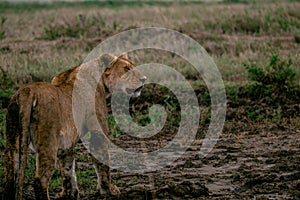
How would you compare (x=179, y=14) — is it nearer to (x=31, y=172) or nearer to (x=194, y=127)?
(x=194, y=127)

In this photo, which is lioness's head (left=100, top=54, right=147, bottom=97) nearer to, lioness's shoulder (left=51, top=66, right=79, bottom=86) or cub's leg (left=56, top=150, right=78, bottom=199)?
lioness's shoulder (left=51, top=66, right=79, bottom=86)

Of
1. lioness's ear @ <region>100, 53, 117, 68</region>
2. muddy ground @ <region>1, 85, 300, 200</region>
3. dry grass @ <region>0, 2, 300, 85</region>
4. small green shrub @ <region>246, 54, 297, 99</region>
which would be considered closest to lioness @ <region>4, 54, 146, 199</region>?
lioness's ear @ <region>100, 53, 117, 68</region>

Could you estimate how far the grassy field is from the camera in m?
7.05

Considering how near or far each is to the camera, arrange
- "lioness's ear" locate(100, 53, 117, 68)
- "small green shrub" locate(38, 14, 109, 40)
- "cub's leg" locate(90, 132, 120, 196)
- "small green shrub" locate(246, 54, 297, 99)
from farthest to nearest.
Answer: "small green shrub" locate(38, 14, 109, 40) < "small green shrub" locate(246, 54, 297, 99) < "lioness's ear" locate(100, 53, 117, 68) < "cub's leg" locate(90, 132, 120, 196)

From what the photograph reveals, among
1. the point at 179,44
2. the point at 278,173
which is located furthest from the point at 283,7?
the point at 278,173

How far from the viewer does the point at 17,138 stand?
5148mm

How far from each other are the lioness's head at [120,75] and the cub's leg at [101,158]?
541 mm

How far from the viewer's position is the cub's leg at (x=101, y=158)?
6.09 metres

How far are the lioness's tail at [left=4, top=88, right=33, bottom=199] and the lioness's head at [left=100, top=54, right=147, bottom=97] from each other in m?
1.34

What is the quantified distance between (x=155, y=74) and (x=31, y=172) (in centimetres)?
531

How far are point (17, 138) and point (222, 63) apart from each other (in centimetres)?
829

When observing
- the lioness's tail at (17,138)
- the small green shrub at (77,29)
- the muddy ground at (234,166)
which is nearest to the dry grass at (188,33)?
the small green shrub at (77,29)

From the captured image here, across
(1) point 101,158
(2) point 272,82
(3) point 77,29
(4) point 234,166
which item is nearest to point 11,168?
(1) point 101,158

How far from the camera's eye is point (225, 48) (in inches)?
582
